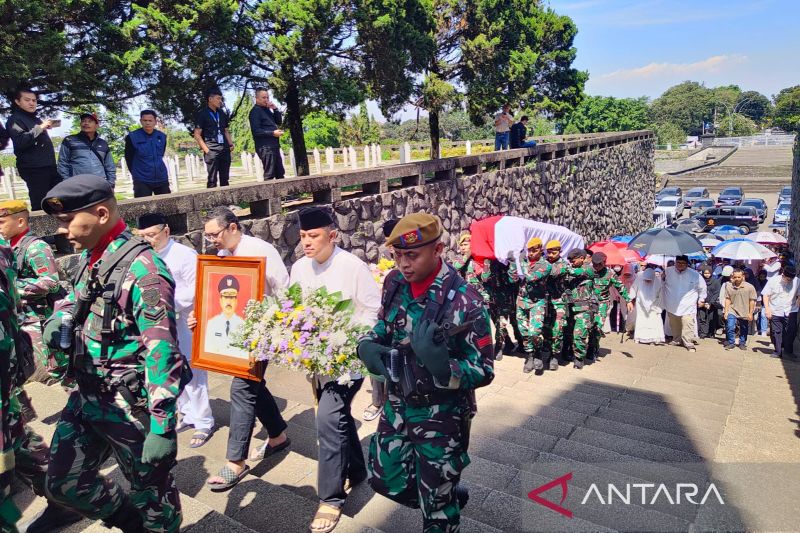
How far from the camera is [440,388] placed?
2.70 m

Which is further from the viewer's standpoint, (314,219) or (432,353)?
(314,219)

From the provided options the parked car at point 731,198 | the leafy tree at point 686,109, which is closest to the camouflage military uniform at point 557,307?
the parked car at point 731,198

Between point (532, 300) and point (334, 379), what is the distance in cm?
470

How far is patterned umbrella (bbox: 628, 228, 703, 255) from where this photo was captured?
9.46 metres

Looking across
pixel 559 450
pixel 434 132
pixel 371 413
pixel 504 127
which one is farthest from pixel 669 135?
pixel 371 413

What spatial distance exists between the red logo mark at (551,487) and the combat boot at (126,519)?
2.47 m

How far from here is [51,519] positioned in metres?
3.07

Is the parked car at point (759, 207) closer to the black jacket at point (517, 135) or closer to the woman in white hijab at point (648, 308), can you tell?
the black jacket at point (517, 135)

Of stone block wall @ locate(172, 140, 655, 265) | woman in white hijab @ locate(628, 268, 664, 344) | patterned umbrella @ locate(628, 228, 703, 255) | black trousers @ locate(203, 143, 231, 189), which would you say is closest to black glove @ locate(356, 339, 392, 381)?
stone block wall @ locate(172, 140, 655, 265)

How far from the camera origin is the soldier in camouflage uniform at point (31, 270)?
164 inches

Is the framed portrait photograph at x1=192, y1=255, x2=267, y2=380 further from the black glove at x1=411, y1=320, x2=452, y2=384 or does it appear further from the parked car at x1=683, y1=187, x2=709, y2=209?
the parked car at x1=683, y1=187, x2=709, y2=209

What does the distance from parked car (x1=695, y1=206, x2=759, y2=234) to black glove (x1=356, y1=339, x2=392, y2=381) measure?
95.3ft

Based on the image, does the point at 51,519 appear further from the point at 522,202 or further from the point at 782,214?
the point at 782,214

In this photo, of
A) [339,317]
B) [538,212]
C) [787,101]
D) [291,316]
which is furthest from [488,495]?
[787,101]
